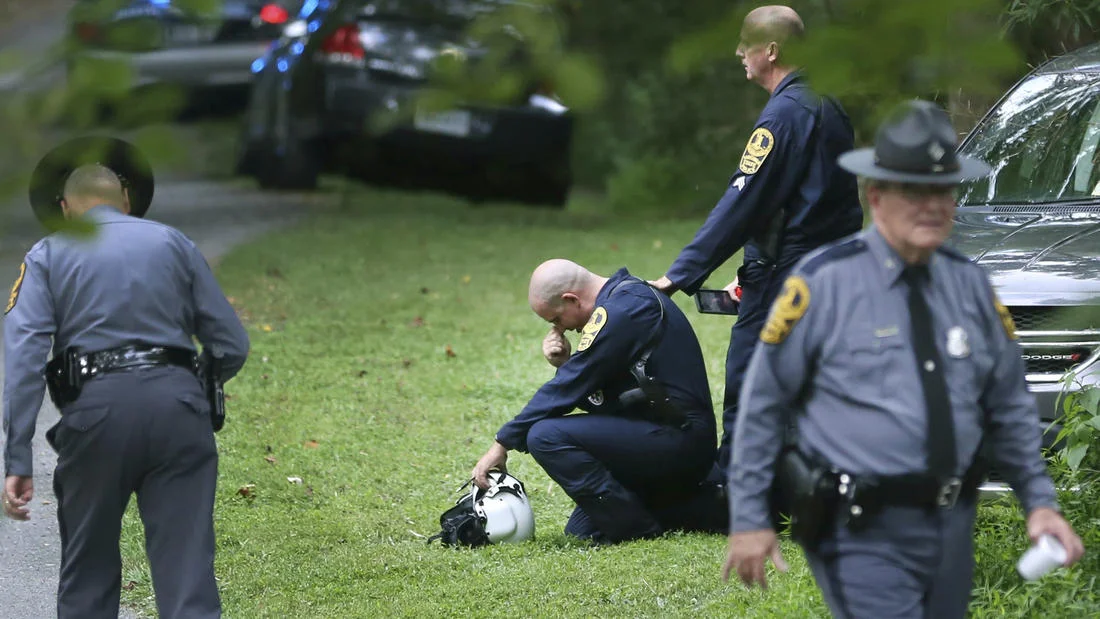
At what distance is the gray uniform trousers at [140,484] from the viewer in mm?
4434

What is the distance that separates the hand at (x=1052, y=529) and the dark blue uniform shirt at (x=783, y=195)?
2455mm

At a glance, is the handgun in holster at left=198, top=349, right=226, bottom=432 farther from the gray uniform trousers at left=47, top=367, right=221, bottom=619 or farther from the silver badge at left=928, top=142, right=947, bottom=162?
the silver badge at left=928, top=142, right=947, bottom=162

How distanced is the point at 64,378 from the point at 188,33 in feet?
7.41

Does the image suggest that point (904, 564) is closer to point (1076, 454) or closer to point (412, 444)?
point (1076, 454)

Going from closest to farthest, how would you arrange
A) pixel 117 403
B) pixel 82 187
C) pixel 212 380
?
pixel 82 187 → pixel 117 403 → pixel 212 380

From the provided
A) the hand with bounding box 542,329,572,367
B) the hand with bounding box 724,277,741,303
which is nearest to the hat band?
the hand with bounding box 724,277,741,303

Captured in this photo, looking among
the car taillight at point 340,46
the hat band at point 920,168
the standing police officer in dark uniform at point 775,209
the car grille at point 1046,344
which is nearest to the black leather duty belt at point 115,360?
the standing police officer in dark uniform at point 775,209

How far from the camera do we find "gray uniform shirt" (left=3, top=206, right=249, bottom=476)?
4.41m

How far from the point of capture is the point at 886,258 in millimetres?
3340

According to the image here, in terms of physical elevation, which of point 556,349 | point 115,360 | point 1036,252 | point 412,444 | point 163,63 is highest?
point 163,63

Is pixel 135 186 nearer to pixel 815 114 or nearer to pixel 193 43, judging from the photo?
pixel 193 43

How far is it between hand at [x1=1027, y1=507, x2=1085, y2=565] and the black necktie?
229 mm

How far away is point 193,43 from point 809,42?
996 millimetres

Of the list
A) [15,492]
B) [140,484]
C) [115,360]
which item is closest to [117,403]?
[115,360]
